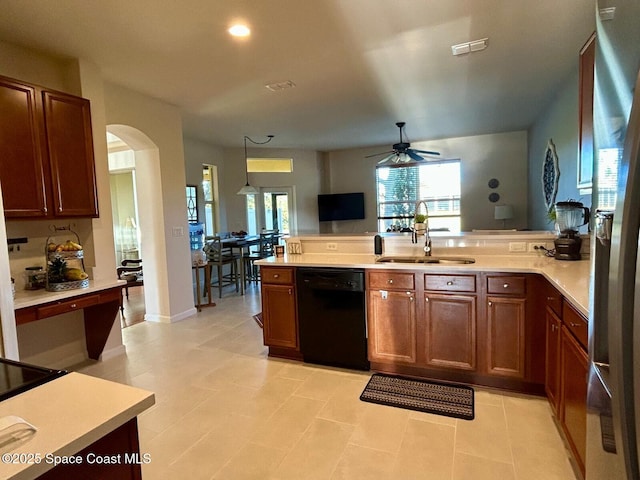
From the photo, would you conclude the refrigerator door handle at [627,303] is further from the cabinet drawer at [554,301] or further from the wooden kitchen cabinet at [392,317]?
the wooden kitchen cabinet at [392,317]

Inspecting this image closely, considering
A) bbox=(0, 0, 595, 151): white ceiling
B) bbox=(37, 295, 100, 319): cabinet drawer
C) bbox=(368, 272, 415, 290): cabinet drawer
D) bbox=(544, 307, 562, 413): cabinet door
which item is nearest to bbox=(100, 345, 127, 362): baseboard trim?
bbox=(37, 295, 100, 319): cabinet drawer

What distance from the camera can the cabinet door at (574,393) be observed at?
1575 millimetres

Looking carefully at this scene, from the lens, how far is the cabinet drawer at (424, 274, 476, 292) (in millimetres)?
2576

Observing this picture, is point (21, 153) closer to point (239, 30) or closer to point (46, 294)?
point (46, 294)

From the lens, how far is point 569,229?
269 centimetres

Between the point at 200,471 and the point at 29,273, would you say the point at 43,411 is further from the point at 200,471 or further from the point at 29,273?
the point at 29,273

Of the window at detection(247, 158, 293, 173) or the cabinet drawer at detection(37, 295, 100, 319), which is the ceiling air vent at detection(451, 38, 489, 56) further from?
the window at detection(247, 158, 293, 173)

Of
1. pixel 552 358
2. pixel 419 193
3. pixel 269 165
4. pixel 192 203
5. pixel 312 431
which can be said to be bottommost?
pixel 312 431

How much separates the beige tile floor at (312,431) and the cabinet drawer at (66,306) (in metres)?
0.66

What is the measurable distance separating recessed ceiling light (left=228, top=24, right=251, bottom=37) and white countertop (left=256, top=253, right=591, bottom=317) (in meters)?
1.88

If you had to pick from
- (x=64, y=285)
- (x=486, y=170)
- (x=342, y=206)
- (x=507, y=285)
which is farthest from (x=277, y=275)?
(x=486, y=170)

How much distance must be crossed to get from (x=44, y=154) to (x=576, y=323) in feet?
12.4

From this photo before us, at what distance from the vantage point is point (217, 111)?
4883 millimetres

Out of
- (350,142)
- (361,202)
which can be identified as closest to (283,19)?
(350,142)
